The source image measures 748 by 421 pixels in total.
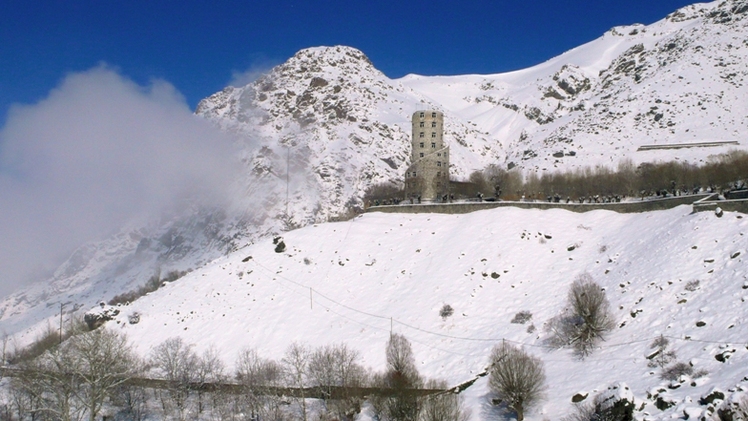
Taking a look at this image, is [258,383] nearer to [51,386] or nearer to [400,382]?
[400,382]

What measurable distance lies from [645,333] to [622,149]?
314ft

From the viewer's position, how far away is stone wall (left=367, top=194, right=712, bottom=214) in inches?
2009

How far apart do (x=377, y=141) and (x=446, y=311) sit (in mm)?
122160

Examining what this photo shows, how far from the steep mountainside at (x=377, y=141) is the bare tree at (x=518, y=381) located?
86.8 m

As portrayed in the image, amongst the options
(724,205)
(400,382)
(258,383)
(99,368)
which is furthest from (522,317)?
(99,368)

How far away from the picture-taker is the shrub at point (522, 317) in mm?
43531

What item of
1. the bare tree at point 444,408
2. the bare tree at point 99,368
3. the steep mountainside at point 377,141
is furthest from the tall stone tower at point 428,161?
the steep mountainside at point 377,141

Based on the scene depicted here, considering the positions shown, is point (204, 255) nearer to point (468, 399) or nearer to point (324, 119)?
point (324, 119)

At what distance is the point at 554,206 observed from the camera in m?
59.1

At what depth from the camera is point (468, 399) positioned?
36281 millimetres

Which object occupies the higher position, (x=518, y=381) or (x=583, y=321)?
(x=583, y=321)

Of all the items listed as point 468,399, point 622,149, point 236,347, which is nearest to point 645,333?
point 468,399

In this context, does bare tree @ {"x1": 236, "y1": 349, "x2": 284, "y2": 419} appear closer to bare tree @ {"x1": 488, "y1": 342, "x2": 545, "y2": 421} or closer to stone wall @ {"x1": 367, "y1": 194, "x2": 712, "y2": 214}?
bare tree @ {"x1": 488, "y1": 342, "x2": 545, "y2": 421}

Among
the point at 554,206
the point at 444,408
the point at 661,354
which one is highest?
the point at 554,206
